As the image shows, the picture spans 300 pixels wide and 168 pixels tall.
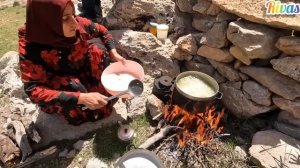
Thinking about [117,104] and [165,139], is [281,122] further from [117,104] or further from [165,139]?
[117,104]

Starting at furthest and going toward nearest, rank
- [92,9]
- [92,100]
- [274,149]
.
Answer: [92,9], [274,149], [92,100]

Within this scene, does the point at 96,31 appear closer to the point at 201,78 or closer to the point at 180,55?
the point at 180,55

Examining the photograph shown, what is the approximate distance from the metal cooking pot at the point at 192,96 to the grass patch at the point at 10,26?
361 centimetres

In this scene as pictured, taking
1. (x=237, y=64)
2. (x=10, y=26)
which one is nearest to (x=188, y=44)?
(x=237, y=64)

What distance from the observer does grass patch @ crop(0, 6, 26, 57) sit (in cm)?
603

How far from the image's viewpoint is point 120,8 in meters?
4.46

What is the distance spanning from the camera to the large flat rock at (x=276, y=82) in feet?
10.9

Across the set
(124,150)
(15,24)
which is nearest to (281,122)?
(124,150)

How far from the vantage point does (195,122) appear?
3.60 m

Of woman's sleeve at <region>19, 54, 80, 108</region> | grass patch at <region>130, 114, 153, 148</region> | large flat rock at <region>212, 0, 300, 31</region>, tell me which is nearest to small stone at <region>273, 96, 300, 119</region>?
large flat rock at <region>212, 0, 300, 31</region>

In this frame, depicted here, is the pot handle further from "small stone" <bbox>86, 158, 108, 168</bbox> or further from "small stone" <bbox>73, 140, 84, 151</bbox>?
"small stone" <bbox>73, 140, 84, 151</bbox>

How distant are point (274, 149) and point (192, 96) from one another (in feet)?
3.27

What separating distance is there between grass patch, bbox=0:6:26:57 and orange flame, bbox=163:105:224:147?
362 centimetres

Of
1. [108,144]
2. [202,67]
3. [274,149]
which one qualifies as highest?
Answer: [202,67]
